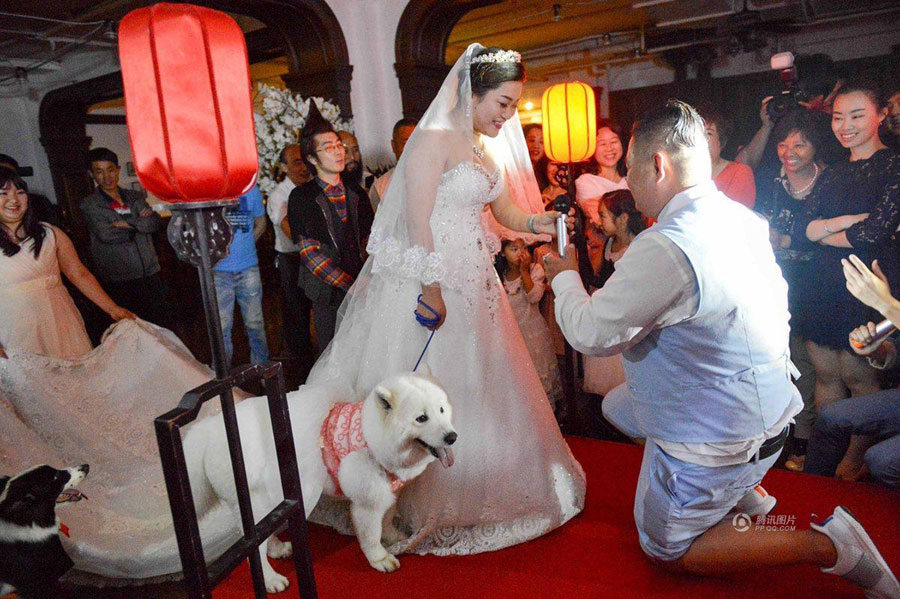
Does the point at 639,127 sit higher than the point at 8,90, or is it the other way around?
the point at 8,90

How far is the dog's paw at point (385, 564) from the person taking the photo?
209 centimetres

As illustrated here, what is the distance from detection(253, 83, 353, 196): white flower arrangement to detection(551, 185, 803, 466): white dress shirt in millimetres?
2850

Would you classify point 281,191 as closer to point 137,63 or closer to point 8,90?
point 137,63

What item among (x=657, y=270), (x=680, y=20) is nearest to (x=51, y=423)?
(x=657, y=270)

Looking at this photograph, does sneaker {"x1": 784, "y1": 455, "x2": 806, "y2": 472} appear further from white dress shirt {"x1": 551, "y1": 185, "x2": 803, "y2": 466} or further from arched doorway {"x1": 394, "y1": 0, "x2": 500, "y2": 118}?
arched doorway {"x1": 394, "y1": 0, "x2": 500, "y2": 118}

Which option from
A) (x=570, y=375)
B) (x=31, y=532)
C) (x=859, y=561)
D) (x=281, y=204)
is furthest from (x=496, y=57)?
(x=281, y=204)

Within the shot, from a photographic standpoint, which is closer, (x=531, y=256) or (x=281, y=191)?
(x=531, y=256)

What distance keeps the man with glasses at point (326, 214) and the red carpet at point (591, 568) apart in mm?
1422

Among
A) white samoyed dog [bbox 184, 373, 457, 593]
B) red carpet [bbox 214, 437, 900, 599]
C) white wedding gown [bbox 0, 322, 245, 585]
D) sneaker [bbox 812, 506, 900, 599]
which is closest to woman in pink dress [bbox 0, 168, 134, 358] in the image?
white wedding gown [bbox 0, 322, 245, 585]

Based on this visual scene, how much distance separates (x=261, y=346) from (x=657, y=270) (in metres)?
3.26

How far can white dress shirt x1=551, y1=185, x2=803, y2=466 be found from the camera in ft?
5.11

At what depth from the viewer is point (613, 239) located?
3238 mm

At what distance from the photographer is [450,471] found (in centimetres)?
223

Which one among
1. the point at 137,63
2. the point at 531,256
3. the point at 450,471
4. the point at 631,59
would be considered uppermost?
the point at 631,59
